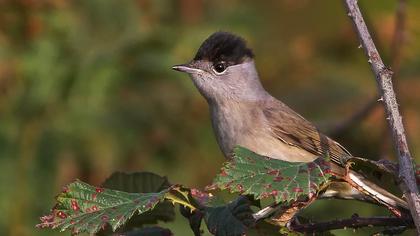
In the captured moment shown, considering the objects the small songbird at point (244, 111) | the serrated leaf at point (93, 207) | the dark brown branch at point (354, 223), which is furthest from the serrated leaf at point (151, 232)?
the small songbird at point (244, 111)

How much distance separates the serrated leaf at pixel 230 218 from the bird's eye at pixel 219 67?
2296mm

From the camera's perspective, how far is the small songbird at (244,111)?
14.7ft

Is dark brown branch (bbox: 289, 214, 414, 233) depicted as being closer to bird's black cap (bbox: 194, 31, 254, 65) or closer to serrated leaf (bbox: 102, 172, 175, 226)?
serrated leaf (bbox: 102, 172, 175, 226)

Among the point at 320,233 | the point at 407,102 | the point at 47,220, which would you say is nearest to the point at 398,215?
the point at 320,233

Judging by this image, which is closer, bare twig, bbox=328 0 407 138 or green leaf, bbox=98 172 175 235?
green leaf, bbox=98 172 175 235

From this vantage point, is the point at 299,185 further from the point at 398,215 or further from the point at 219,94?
the point at 219,94

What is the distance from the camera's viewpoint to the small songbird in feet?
14.7

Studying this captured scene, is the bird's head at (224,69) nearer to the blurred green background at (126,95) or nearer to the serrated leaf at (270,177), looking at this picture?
the blurred green background at (126,95)

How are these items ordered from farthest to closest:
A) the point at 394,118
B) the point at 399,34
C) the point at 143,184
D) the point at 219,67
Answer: the point at 219,67 → the point at 399,34 → the point at 143,184 → the point at 394,118

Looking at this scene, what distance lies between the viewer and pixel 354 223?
8.59 feet

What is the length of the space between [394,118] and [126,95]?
10.7ft

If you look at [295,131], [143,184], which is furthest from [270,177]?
[295,131]

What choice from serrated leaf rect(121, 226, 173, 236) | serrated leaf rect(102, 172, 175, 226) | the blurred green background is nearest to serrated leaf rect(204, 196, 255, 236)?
serrated leaf rect(121, 226, 173, 236)

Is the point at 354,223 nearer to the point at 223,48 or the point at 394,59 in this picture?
the point at 394,59
